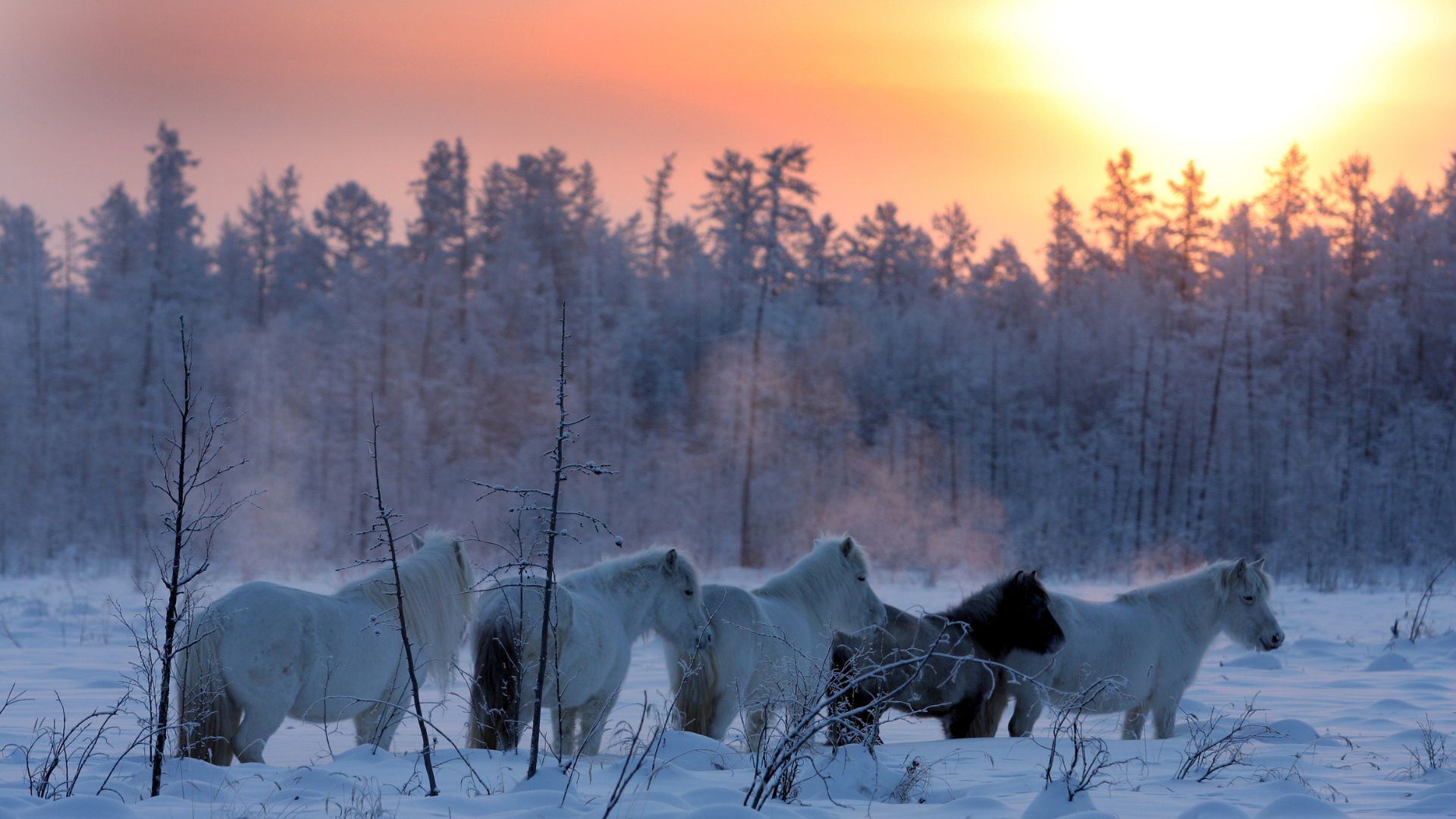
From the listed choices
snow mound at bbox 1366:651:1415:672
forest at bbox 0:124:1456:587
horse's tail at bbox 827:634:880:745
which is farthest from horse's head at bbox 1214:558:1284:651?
forest at bbox 0:124:1456:587

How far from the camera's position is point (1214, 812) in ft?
14.7

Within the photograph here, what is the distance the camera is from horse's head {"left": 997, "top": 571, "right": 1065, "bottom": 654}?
24.6 feet

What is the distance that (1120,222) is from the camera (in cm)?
5950

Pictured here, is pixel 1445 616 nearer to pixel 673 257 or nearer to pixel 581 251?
pixel 581 251

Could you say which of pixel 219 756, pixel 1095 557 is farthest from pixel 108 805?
pixel 1095 557

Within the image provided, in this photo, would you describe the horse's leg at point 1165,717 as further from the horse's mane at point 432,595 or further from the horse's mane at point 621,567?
the horse's mane at point 432,595

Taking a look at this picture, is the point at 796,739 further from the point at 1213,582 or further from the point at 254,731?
the point at 1213,582

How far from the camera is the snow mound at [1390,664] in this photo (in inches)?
395

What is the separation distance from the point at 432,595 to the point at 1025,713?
13.0ft

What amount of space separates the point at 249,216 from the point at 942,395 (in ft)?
123

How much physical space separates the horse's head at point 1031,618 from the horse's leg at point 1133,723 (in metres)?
0.86

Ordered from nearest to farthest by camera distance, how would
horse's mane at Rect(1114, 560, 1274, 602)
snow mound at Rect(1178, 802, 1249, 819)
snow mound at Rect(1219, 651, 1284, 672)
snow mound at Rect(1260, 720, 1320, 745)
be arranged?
snow mound at Rect(1178, 802, 1249, 819) → snow mound at Rect(1260, 720, 1320, 745) → horse's mane at Rect(1114, 560, 1274, 602) → snow mound at Rect(1219, 651, 1284, 672)

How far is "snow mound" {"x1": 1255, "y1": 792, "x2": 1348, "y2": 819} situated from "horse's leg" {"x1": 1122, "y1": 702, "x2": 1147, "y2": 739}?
318 cm

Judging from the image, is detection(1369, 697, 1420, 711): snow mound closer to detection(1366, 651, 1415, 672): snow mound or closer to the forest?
detection(1366, 651, 1415, 672): snow mound
